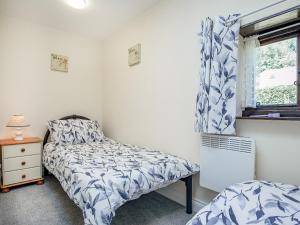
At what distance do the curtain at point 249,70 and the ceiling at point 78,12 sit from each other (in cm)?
129

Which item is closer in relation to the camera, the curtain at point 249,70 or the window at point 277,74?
the window at point 277,74

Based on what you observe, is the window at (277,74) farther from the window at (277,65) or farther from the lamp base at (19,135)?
the lamp base at (19,135)

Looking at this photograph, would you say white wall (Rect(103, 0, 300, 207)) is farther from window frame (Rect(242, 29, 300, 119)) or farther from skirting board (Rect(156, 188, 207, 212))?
window frame (Rect(242, 29, 300, 119))

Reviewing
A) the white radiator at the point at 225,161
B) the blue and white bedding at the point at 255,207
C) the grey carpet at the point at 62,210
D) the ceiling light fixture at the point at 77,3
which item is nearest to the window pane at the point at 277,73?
the white radiator at the point at 225,161

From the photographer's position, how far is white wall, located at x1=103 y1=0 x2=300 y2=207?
57.4 inches

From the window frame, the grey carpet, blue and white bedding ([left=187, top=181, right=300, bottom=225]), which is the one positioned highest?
the window frame

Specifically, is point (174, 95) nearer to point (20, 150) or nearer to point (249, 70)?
point (249, 70)

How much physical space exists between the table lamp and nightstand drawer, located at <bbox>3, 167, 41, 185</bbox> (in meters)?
0.43

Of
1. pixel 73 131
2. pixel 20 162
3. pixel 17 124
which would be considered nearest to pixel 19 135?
pixel 17 124

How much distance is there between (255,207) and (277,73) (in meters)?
1.16

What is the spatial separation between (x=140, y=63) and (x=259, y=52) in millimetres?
1456

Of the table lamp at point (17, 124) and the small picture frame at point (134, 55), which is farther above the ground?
the small picture frame at point (134, 55)

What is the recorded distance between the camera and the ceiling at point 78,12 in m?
2.39

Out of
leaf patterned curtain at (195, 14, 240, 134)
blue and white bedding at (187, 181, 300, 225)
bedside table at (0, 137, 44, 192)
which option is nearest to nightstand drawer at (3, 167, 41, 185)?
bedside table at (0, 137, 44, 192)
